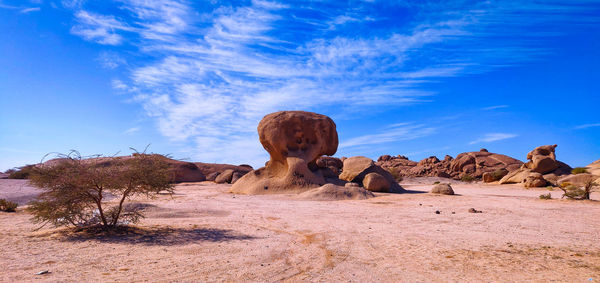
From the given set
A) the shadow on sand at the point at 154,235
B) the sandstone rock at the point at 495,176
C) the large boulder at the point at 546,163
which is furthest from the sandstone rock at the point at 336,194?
the sandstone rock at the point at 495,176

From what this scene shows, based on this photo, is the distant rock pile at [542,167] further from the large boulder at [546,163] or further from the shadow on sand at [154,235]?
the shadow on sand at [154,235]

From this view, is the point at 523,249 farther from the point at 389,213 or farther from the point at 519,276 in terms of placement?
the point at 389,213

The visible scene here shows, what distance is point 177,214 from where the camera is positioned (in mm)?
9219

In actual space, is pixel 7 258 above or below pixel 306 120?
below

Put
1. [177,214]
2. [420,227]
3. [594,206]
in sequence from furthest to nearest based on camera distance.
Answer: [594,206], [177,214], [420,227]

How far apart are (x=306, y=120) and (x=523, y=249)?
14.2 metres

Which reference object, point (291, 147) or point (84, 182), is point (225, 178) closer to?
point (291, 147)

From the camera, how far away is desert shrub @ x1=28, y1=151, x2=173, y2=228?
20.4ft

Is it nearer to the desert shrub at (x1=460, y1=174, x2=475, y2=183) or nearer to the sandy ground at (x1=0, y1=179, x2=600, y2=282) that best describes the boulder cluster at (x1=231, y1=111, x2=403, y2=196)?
the sandy ground at (x1=0, y1=179, x2=600, y2=282)

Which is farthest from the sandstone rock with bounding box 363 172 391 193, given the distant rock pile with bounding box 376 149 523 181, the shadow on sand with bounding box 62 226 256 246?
the distant rock pile with bounding box 376 149 523 181

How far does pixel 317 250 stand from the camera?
5.15 metres


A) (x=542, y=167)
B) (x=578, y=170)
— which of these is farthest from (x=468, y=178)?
(x=578, y=170)

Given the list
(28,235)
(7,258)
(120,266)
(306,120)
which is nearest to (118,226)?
(28,235)

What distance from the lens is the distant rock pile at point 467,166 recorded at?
113ft
